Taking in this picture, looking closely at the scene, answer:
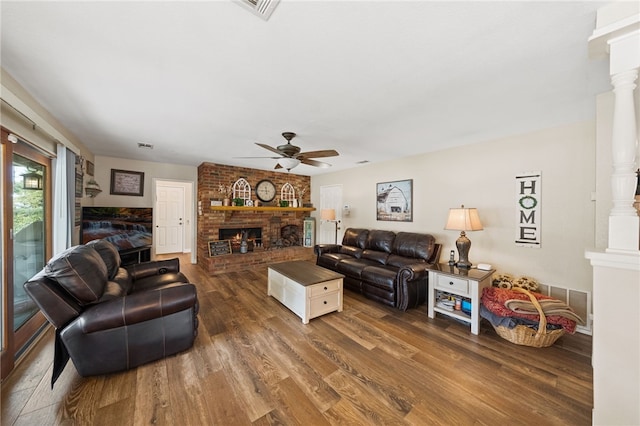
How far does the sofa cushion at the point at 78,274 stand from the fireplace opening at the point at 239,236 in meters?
3.35

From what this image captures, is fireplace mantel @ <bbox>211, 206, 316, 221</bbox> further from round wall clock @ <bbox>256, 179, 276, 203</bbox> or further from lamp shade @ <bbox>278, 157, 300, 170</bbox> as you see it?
lamp shade @ <bbox>278, 157, 300, 170</bbox>

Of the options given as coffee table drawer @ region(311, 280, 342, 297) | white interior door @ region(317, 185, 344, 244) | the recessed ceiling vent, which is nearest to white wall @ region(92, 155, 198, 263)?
white interior door @ region(317, 185, 344, 244)

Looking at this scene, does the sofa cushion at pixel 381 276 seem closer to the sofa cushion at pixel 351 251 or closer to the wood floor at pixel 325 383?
the wood floor at pixel 325 383

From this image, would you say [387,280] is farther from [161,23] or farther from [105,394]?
[161,23]

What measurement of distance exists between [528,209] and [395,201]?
1.97m

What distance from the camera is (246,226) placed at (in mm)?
5609

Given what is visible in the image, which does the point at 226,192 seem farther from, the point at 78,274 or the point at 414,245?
the point at 414,245

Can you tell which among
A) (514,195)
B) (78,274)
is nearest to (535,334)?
(514,195)

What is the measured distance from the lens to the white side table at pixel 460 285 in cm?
250

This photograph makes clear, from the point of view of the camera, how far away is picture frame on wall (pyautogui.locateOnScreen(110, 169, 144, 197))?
4.54 m

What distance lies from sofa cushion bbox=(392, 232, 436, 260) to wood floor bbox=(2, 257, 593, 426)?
1.23m

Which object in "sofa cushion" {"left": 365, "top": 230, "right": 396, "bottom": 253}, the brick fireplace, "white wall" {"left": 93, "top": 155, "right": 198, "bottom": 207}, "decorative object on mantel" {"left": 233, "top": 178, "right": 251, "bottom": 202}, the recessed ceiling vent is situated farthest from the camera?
"decorative object on mantel" {"left": 233, "top": 178, "right": 251, "bottom": 202}

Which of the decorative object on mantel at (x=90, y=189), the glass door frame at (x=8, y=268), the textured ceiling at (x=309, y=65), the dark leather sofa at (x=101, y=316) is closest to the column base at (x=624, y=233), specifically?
the textured ceiling at (x=309, y=65)

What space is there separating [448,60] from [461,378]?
2.35 meters
